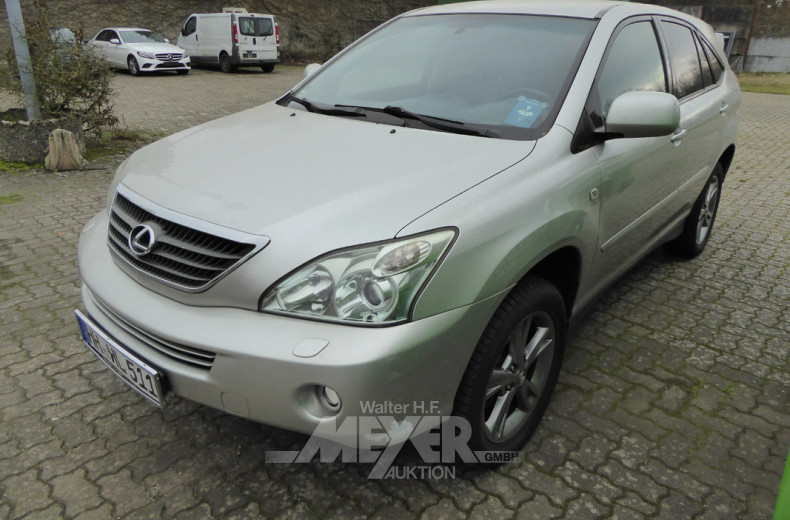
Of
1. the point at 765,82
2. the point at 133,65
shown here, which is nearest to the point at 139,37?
the point at 133,65

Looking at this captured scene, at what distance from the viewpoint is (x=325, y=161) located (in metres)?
2.32

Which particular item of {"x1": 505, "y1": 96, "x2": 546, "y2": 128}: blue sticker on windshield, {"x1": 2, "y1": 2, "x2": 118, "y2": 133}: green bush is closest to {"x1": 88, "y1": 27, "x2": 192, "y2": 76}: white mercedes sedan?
{"x1": 2, "y1": 2, "x2": 118, "y2": 133}: green bush

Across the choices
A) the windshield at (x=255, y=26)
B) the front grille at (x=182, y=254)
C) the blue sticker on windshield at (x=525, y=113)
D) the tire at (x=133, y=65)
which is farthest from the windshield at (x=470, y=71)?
the windshield at (x=255, y=26)

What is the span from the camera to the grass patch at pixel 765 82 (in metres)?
18.3

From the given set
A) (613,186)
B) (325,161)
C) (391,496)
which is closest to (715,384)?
(613,186)

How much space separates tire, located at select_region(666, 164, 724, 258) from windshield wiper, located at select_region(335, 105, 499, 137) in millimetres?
2440

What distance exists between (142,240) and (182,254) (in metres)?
0.22

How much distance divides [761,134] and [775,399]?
371 inches

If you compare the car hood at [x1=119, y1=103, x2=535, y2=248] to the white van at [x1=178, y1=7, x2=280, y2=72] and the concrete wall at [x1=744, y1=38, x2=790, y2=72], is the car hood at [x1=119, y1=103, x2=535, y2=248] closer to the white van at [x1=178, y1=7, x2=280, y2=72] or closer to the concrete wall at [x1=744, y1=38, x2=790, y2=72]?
the white van at [x1=178, y1=7, x2=280, y2=72]

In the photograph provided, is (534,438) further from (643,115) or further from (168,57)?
(168,57)

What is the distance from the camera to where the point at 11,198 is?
5.73 metres

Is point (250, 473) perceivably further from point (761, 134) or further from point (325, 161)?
point (761, 134)

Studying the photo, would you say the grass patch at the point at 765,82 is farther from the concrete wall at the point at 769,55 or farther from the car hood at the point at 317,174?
the car hood at the point at 317,174

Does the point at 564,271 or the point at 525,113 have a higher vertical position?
the point at 525,113
